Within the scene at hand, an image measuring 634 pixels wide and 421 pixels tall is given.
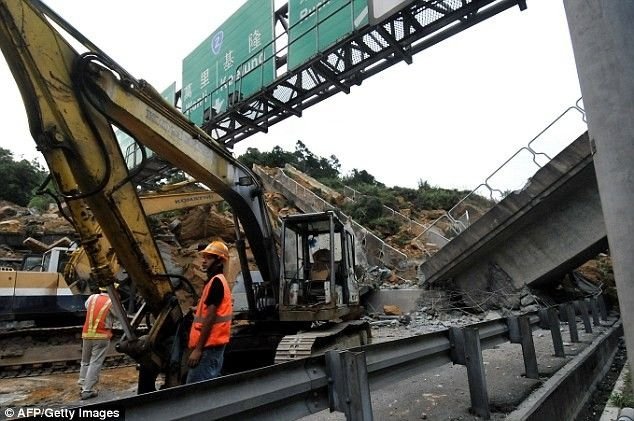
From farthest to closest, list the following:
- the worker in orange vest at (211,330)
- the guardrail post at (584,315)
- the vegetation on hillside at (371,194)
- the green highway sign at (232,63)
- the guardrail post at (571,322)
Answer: the vegetation on hillside at (371,194)
the green highway sign at (232,63)
the guardrail post at (584,315)
the guardrail post at (571,322)
the worker in orange vest at (211,330)

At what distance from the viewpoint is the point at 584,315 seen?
26.6ft

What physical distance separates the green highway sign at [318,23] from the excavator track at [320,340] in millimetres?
5261

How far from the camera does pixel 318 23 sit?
27.8 ft

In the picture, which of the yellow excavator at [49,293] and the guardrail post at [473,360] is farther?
the yellow excavator at [49,293]

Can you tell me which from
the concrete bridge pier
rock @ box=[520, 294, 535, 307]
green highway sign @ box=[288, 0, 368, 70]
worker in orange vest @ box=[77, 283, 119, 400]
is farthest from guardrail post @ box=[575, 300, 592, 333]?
worker in orange vest @ box=[77, 283, 119, 400]

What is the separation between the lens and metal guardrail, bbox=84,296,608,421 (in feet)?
5.90

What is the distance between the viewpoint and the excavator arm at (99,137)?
3943 mm

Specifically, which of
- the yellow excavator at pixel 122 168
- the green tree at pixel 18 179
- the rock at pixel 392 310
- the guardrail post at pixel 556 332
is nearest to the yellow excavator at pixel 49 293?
the yellow excavator at pixel 122 168

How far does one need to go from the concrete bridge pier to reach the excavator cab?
486 centimetres

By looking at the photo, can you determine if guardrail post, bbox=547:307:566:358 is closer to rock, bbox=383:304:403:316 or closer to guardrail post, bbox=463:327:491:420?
guardrail post, bbox=463:327:491:420

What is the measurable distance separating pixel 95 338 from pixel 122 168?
3.59 metres

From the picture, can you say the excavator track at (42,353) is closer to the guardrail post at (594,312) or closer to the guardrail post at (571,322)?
the guardrail post at (571,322)

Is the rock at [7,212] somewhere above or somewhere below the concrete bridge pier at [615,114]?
above

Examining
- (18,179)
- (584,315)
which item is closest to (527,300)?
(584,315)
